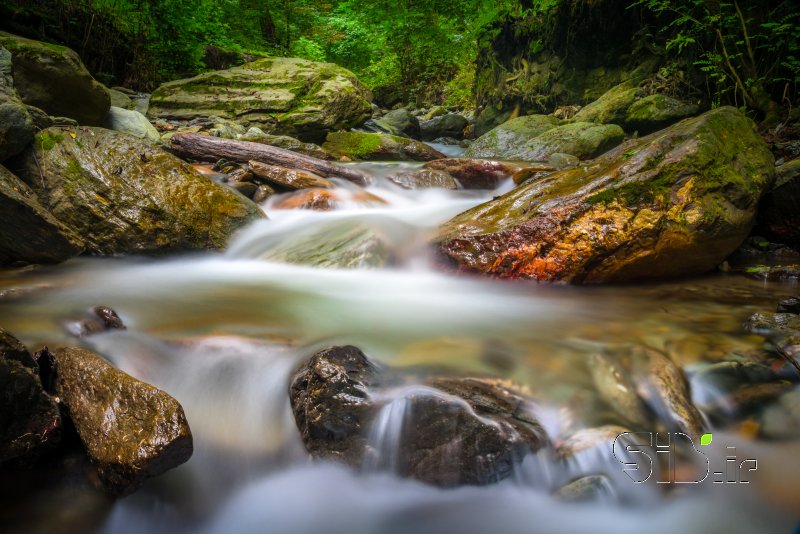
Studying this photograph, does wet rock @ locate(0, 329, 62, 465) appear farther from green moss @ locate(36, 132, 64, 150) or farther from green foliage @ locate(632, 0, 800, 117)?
green foliage @ locate(632, 0, 800, 117)

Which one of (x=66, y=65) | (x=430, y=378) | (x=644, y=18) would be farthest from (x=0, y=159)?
(x=644, y=18)

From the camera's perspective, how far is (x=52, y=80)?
664 cm

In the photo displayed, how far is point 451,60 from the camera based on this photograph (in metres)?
18.2

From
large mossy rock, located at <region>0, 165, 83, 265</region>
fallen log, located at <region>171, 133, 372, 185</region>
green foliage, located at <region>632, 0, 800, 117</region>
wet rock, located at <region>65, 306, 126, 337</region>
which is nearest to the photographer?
wet rock, located at <region>65, 306, 126, 337</region>

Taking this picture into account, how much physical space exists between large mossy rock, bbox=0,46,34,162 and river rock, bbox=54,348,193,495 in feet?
11.1

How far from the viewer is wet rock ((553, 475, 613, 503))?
6.57ft

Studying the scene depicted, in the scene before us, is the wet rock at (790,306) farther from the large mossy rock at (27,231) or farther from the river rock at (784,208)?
the large mossy rock at (27,231)

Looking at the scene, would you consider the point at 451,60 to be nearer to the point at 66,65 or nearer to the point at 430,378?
the point at 66,65

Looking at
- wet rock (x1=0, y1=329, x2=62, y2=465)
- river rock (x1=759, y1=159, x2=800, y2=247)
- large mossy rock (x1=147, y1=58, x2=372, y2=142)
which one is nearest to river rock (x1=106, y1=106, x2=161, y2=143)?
large mossy rock (x1=147, y1=58, x2=372, y2=142)

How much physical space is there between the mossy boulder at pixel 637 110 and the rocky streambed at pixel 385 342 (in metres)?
4.39

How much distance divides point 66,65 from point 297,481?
720cm

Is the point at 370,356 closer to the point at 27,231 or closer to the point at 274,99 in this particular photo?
the point at 27,231

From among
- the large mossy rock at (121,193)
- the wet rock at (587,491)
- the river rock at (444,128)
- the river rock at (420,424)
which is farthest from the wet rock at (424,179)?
the river rock at (444,128)

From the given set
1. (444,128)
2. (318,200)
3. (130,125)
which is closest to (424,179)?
(318,200)
